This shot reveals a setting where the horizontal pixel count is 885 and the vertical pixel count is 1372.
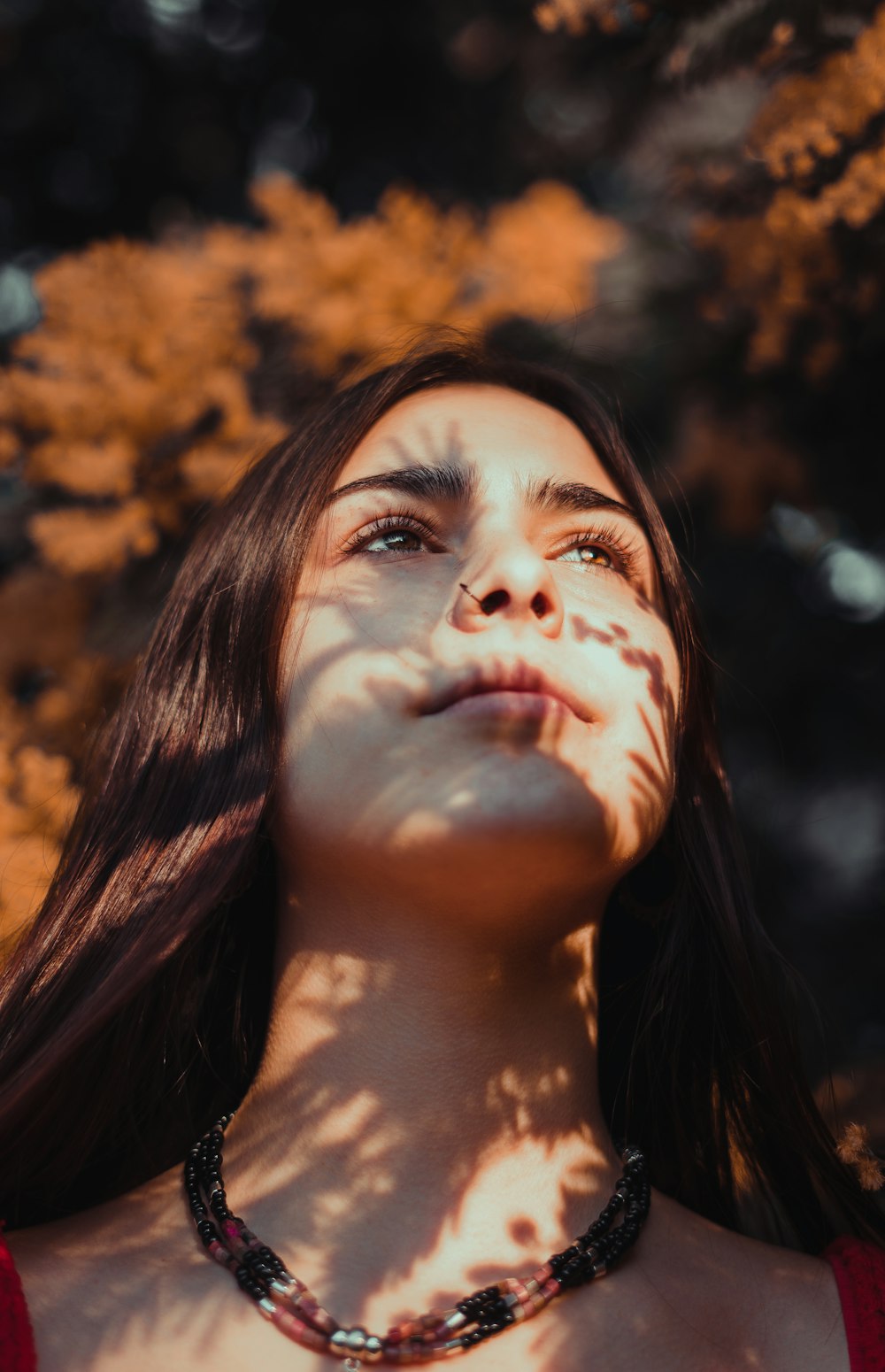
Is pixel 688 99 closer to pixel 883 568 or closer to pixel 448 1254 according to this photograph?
pixel 883 568

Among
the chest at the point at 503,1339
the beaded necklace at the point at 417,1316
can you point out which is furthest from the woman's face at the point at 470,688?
the chest at the point at 503,1339

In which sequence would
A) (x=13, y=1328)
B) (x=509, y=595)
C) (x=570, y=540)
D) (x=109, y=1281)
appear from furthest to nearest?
(x=570, y=540) < (x=509, y=595) < (x=109, y=1281) < (x=13, y=1328)

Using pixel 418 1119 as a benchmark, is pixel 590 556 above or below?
above


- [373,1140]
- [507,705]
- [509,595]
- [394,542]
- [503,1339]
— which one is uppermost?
[394,542]

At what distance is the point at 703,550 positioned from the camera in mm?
3375

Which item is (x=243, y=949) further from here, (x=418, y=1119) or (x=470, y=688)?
(x=470, y=688)

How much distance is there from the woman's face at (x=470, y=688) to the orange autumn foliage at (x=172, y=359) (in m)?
0.98

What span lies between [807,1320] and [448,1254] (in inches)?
23.6

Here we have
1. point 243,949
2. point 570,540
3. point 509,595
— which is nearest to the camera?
point 509,595

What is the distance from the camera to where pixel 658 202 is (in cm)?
330

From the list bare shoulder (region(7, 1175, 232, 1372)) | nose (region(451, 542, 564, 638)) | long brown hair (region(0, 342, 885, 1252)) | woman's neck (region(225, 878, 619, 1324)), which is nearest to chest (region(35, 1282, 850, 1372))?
bare shoulder (region(7, 1175, 232, 1372))

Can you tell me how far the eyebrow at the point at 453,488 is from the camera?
7.34ft

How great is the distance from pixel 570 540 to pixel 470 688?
50cm

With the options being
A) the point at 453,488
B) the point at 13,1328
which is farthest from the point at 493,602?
the point at 13,1328
